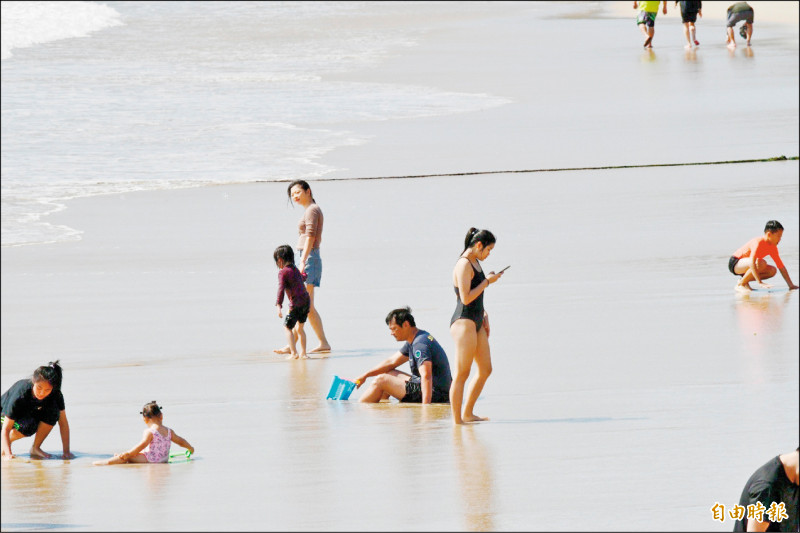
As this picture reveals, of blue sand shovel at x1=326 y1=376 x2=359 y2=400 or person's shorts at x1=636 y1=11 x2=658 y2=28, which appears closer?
blue sand shovel at x1=326 y1=376 x2=359 y2=400

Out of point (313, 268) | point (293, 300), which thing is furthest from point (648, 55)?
point (293, 300)

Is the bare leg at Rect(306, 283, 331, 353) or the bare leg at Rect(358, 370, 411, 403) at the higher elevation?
the bare leg at Rect(306, 283, 331, 353)

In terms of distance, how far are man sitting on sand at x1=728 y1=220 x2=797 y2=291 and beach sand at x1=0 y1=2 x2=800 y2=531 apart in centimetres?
20

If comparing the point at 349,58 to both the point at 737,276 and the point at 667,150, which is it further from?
the point at 737,276

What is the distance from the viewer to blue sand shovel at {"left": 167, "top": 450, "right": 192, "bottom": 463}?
26.2 feet

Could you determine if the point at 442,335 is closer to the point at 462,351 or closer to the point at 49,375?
the point at 462,351

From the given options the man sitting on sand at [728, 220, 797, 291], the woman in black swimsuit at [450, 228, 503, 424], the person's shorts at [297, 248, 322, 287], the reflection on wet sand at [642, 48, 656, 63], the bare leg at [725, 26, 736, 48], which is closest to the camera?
the woman in black swimsuit at [450, 228, 503, 424]

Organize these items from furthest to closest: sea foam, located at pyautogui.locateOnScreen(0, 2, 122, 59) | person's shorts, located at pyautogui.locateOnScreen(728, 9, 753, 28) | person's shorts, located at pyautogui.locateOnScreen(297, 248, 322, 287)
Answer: sea foam, located at pyautogui.locateOnScreen(0, 2, 122, 59), person's shorts, located at pyautogui.locateOnScreen(728, 9, 753, 28), person's shorts, located at pyautogui.locateOnScreen(297, 248, 322, 287)

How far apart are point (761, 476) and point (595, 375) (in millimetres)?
3901

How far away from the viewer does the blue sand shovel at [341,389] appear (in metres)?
9.41

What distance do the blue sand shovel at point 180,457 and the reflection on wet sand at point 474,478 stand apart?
1.53 meters

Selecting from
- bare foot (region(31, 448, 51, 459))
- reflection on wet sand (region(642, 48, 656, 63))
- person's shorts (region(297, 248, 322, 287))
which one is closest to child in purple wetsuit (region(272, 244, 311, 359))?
person's shorts (region(297, 248, 322, 287))

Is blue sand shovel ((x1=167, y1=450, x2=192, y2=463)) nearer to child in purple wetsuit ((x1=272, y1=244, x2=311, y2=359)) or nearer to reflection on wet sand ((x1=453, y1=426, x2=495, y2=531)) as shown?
reflection on wet sand ((x1=453, y1=426, x2=495, y2=531))

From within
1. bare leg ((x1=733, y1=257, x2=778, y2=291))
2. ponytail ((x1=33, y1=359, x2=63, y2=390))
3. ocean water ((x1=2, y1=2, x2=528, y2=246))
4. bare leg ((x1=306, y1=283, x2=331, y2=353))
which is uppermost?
ocean water ((x1=2, y1=2, x2=528, y2=246))
